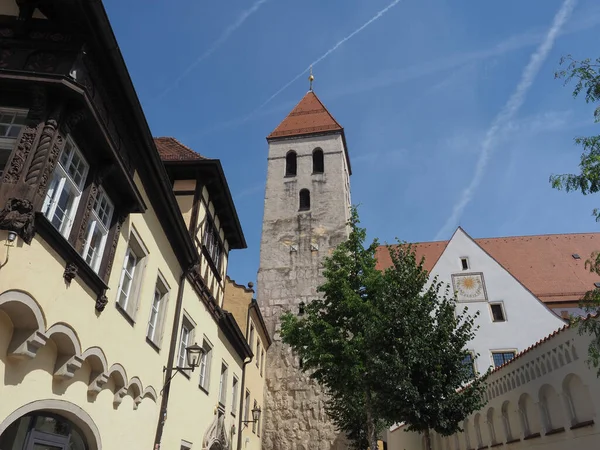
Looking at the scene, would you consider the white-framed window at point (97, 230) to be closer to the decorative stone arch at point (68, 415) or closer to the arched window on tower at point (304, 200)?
the decorative stone arch at point (68, 415)

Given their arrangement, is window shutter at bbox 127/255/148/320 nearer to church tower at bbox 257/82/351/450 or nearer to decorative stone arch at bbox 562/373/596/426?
decorative stone arch at bbox 562/373/596/426

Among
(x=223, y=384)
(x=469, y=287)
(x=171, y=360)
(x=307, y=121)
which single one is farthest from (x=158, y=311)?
(x=307, y=121)

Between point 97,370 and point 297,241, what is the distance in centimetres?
2405

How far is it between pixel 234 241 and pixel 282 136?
872 inches

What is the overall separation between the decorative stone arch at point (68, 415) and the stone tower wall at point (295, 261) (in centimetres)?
1986

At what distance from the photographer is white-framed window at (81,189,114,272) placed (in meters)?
5.79

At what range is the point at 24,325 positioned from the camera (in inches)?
169

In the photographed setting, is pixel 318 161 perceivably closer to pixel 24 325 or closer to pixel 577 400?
pixel 577 400

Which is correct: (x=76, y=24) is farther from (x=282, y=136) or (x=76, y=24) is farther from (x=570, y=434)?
(x=282, y=136)

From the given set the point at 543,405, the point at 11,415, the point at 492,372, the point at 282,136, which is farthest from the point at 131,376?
the point at 282,136

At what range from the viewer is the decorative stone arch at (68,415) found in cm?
420

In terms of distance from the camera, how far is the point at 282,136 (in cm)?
3506

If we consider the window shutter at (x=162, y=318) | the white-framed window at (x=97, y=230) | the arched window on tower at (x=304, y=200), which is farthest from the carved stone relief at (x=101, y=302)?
the arched window on tower at (x=304, y=200)

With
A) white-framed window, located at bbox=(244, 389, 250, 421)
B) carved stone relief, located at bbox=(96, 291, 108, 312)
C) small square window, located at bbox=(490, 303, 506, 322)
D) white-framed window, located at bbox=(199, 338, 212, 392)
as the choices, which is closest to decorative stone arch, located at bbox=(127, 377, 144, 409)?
carved stone relief, located at bbox=(96, 291, 108, 312)
